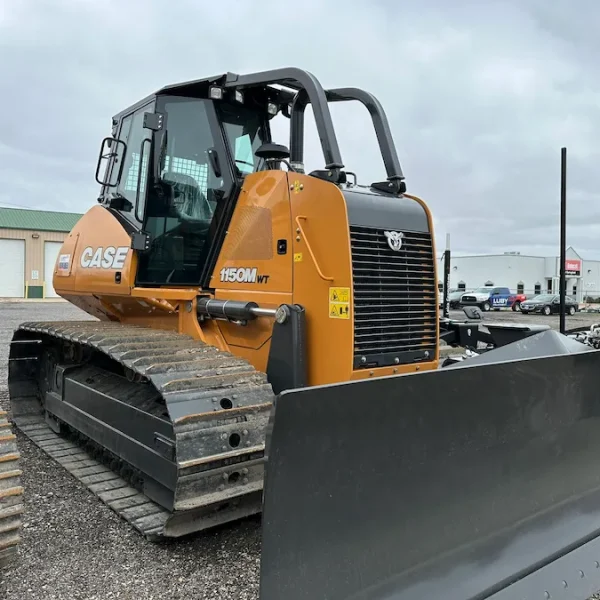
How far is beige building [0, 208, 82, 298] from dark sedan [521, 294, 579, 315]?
26963 millimetres

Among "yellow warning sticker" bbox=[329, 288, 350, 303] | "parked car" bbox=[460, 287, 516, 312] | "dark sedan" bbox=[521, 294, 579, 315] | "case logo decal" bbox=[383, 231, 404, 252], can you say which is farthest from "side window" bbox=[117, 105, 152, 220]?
"parked car" bbox=[460, 287, 516, 312]

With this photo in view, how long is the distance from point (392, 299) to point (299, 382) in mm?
761

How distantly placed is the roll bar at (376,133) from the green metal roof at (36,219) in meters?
35.7

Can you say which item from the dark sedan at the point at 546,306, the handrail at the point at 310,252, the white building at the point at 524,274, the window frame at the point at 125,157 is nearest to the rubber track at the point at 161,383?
the handrail at the point at 310,252

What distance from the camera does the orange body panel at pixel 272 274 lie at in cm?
347

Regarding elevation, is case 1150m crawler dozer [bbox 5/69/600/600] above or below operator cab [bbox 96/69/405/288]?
below

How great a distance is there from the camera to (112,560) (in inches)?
125

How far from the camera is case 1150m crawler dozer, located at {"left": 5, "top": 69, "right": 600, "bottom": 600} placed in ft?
7.30

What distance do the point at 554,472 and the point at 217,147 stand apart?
117 inches

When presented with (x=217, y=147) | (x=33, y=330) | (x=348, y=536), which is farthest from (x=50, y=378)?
(x=348, y=536)

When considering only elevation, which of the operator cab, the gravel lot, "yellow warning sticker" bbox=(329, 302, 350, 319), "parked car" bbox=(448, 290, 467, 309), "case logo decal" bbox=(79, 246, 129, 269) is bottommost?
the gravel lot

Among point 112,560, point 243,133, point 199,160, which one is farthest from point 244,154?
point 112,560

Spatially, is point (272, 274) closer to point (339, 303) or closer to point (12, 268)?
point (339, 303)

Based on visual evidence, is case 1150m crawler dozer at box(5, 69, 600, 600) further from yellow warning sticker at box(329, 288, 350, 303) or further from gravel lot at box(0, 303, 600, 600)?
gravel lot at box(0, 303, 600, 600)
